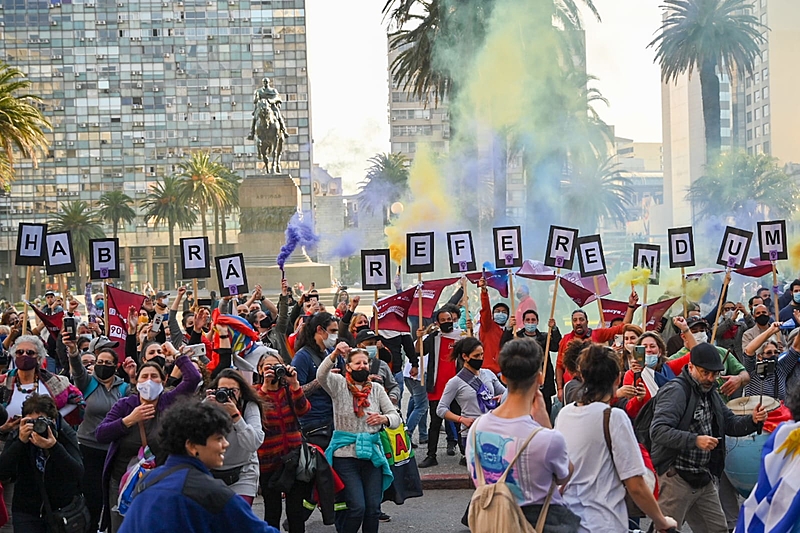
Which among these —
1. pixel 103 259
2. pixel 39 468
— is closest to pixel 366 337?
pixel 39 468

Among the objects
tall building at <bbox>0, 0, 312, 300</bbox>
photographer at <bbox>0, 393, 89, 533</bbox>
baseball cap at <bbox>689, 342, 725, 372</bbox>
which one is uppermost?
tall building at <bbox>0, 0, 312, 300</bbox>

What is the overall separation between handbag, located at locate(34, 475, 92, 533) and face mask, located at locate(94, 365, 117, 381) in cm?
105

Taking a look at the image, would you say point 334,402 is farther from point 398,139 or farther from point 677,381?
point 398,139

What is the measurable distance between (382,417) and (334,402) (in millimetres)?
315

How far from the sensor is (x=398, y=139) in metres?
112

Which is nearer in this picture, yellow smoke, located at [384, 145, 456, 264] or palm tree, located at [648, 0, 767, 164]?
palm tree, located at [648, 0, 767, 164]

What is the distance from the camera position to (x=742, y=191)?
133 ft

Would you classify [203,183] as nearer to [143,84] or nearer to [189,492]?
[143,84]

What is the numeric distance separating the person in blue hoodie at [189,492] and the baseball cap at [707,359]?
257 cm

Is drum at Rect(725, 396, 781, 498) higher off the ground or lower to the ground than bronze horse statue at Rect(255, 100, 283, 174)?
lower

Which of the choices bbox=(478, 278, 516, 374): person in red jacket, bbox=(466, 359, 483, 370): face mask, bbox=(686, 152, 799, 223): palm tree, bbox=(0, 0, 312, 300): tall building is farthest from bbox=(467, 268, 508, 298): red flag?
bbox=(0, 0, 312, 300): tall building

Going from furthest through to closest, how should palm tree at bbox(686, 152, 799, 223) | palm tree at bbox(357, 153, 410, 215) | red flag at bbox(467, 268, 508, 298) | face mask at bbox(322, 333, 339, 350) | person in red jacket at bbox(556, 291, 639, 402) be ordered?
palm tree at bbox(357, 153, 410, 215) → palm tree at bbox(686, 152, 799, 223) → red flag at bbox(467, 268, 508, 298) → person in red jacket at bbox(556, 291, 639, 402) → face mask at bbox(322, 333, 339, 350)

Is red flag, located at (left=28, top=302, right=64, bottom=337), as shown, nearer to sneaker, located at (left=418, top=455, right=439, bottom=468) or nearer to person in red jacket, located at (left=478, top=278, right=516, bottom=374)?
sneaker, located at (left=418, top=455, right=439, bottom=468)

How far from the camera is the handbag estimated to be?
17.4 feet
